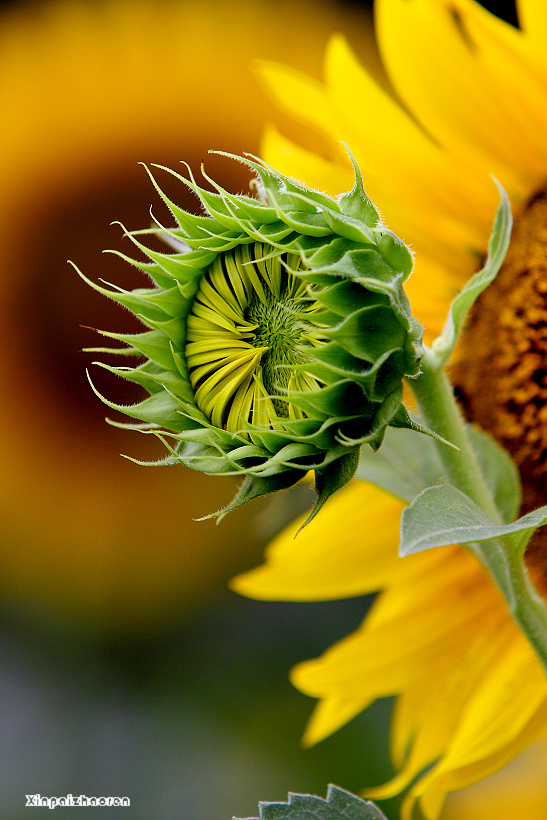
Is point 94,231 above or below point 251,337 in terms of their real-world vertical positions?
above

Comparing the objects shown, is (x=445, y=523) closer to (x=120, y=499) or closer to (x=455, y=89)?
(x=455, y=89)

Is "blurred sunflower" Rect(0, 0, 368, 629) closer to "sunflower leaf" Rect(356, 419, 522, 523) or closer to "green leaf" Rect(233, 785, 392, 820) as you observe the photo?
"sunflower leaf" Rect(356, 419, 522, 523)

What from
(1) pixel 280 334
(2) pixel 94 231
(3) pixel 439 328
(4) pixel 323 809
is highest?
(2) pixel 94 231

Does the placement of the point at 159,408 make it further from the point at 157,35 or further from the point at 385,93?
the point at 157,35

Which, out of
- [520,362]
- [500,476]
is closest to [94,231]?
[520,362]

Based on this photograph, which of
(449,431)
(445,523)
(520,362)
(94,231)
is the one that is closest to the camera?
(445,523)

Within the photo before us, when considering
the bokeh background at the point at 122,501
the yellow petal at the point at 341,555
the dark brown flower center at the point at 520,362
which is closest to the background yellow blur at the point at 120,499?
the bokeh background at the point at 122,501
